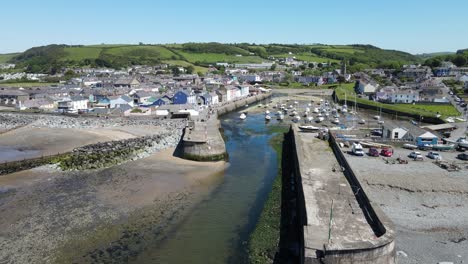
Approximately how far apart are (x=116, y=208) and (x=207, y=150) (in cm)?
921

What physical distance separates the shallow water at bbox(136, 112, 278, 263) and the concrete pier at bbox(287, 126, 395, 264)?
2.44 metres

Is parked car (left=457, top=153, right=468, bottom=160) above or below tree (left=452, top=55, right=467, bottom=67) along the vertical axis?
below

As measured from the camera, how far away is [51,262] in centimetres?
1250

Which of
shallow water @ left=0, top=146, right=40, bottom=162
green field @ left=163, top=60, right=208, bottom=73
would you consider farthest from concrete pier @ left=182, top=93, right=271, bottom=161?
green field @ left=163, top=60, right=208, bottom=73

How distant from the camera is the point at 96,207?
1702cm

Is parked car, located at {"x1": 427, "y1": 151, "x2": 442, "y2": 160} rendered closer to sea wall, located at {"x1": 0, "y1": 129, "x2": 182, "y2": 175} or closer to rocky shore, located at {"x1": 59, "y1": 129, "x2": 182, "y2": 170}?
rocky shore, located at {"x1": 59, "y1": 129, "x2": 182, "y2": 170}

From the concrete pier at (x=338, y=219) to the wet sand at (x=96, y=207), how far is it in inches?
217

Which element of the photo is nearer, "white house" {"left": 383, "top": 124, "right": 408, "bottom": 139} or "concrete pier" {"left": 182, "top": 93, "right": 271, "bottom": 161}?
"concrete pier" {"left": 182, "top": 93, "right": 271, "bottom": 161}

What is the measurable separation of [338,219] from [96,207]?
10.5 m

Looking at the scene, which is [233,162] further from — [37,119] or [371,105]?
[371,105]

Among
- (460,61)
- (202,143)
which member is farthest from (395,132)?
(460,61)

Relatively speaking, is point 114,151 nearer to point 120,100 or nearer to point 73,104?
point 120,100

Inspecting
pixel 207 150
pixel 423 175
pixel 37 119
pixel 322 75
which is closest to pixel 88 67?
pixel 322 75

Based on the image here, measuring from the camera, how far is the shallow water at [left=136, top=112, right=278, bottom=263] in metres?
13.2
